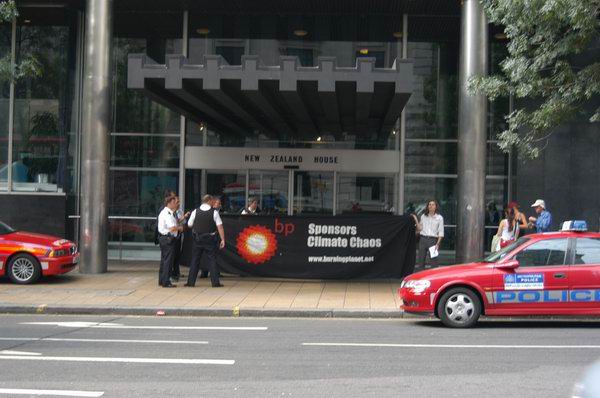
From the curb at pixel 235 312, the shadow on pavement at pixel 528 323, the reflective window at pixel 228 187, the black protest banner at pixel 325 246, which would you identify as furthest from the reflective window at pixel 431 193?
the shadow on pavement at pixel 528 323

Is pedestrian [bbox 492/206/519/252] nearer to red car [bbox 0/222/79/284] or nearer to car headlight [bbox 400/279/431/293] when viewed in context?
car headlight [bbox 400/279/431/293]

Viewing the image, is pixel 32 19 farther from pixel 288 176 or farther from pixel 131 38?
pixel 288 176

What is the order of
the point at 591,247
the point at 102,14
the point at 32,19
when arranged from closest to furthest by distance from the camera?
the point at 591,247 → the point at 102,14 → the point at 32,19

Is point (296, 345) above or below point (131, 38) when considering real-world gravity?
below

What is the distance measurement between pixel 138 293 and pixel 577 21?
945cm

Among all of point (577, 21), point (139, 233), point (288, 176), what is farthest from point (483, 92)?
point (139, 233)

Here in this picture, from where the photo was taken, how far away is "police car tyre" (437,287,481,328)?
1136 centimetres

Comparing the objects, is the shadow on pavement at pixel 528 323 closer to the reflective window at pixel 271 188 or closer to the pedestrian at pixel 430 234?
the pedestrian at pixel 430 234

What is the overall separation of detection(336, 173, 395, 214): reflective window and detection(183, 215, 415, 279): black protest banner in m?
4.99

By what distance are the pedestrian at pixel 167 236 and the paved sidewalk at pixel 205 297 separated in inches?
13.2

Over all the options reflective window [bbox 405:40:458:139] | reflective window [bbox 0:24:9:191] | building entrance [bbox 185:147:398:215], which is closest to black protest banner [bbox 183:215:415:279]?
building entrance [bbox 185:147:398:215]

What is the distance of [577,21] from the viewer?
1319 centimetres

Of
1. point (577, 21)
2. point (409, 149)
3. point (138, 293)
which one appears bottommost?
point (138, 293)

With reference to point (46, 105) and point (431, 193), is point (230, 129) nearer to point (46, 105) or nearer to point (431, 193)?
point (46, 105)
